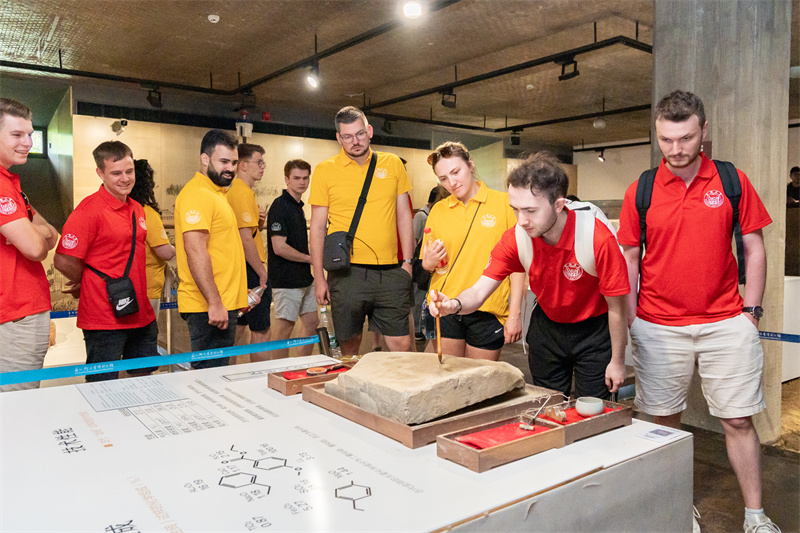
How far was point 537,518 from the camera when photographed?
106cm

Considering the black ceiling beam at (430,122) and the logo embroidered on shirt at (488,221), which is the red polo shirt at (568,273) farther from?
the black ceiling beam at (430,122)

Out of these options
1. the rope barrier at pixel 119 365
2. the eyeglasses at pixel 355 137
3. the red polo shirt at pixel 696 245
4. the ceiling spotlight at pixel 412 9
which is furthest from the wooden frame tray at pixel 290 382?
the ceiling spotlight at pixel 412 9

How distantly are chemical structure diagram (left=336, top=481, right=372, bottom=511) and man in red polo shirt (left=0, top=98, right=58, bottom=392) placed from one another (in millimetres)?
1736

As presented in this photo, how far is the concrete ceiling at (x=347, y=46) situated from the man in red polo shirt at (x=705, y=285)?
3.45 metres

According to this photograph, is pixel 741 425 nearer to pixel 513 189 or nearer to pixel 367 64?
pixel 513 189

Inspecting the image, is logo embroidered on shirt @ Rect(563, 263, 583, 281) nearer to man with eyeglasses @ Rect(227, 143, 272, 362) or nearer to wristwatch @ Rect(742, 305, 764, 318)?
wristwatch @ Rect(742, 305, 764, 318)

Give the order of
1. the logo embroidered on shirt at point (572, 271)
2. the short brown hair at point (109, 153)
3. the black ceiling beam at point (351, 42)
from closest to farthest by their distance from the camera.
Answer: the logo embroidered on shirt at point (572, 271) < the short brown hair at point (109, 153) < the black ceiling beam at point (351, 42)

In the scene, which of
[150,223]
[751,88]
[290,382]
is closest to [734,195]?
[751,88]

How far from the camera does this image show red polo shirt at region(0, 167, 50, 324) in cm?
219

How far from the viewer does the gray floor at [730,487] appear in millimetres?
2395

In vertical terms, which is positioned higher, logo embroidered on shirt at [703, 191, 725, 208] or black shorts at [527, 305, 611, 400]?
logo embroidered on shirt at [703, 191, 725, 208]

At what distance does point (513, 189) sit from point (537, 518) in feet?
3.28

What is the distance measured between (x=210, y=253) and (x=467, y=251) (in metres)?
1.18

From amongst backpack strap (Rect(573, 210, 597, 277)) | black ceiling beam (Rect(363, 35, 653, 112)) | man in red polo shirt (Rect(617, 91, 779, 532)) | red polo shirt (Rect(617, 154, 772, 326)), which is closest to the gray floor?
man in red polo shirt (Rect(617, 91, 779, 532))
